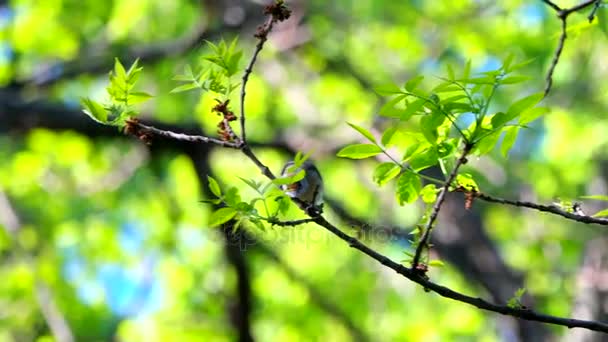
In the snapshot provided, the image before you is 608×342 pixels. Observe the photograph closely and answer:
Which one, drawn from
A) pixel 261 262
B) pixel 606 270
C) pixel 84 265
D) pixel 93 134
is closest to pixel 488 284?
pixel 606 270

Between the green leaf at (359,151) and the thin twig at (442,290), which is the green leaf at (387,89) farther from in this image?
the thin twig at (442,290)

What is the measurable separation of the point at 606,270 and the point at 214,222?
4.37 metres

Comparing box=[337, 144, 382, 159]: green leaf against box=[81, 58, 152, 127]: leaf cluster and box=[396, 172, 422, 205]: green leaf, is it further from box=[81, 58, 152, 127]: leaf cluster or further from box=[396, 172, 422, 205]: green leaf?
box=[81, 58, 152, 127]: leaf cluster

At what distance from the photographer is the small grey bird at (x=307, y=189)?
1.50m

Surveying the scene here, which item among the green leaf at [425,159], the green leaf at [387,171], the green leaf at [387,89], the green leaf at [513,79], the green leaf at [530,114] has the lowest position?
the green leaf at [387,171]

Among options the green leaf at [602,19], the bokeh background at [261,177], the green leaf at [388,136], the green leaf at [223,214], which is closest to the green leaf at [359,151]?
the green leaf at [388,136]

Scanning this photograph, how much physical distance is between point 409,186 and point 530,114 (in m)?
0.28

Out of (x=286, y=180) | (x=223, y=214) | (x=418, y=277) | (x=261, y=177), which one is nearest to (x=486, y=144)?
(x=418, y=277)

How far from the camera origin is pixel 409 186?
1.58 metres

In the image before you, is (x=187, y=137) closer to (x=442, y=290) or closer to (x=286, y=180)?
(x=286, y=180)

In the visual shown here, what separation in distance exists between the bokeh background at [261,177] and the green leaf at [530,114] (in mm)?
3063

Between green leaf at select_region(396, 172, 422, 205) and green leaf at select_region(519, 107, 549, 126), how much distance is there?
24cm

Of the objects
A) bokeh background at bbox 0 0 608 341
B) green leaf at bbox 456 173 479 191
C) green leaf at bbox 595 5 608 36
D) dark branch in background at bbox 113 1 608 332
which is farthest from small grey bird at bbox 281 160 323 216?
bokeh background at bbox 0 0 608 341

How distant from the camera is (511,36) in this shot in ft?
20.8
